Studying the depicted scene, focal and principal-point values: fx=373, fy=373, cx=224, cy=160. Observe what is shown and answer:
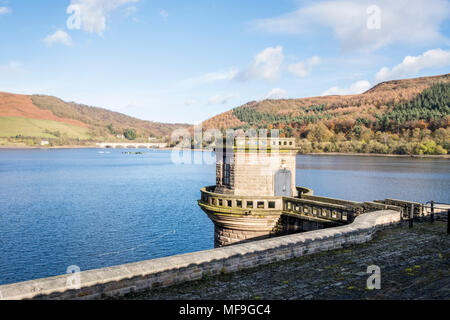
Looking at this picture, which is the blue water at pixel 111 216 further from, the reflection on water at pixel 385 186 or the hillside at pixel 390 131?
the hillside at pixel 390 131

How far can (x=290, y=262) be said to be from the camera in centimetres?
1023

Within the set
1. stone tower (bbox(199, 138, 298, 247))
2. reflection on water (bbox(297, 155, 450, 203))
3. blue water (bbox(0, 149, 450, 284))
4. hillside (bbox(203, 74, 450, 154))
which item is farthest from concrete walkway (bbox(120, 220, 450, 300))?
hillside (bbox(203, 74, 450, 154))

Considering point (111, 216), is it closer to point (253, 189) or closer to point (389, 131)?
point (253, 189)

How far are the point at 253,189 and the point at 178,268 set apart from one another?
10446mm

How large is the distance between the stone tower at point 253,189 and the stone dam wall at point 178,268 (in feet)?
21.6

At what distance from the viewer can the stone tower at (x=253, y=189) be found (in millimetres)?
18344

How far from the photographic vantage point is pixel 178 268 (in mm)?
8664

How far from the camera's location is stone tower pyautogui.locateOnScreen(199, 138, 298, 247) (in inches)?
722

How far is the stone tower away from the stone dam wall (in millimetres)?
6593

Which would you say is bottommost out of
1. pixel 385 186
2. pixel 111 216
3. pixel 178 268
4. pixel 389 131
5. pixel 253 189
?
pixel 111 216

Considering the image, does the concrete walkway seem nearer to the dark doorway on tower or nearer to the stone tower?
the stone tower

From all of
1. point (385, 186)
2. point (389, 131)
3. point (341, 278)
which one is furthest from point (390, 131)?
point (341, 278)
